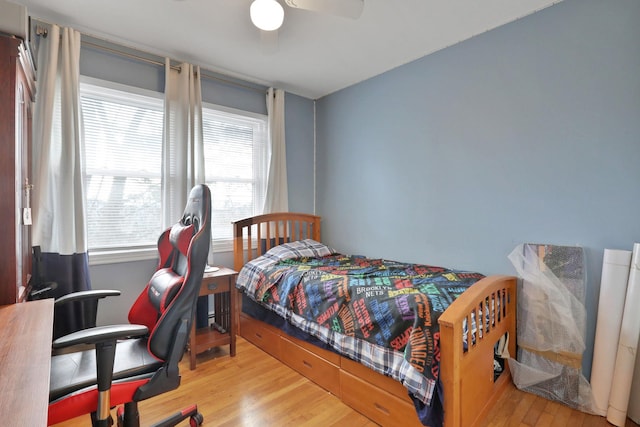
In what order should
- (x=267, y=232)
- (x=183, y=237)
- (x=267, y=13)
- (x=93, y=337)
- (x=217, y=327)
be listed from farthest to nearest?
(x=267, y=232) → (x=217, y=327) → (x=267, y=13) → (x=183, y=237) → (x=93, y=337)

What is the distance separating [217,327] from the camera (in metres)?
2.68

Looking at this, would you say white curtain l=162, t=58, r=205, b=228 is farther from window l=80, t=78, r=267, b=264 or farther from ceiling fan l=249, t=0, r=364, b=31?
ceiling fan l=249, t=0, r=364, b=31

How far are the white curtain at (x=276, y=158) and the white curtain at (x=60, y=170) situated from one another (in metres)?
1.57

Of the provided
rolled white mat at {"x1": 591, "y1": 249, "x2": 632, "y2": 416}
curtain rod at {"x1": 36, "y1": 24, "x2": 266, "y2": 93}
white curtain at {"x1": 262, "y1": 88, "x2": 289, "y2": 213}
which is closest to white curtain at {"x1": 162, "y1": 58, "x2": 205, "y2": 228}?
curtain rod at {"x1": 36, "y1": 24, "x2": 266, "y2": 93}

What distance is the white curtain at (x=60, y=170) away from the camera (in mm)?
2123

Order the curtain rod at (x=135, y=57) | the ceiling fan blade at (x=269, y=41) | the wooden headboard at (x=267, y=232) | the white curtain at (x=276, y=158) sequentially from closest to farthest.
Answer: the ceiling fan blade at (x=269, y=41) → the curtain rod at (x=135, y=57) → the wooden headboard at (x=267, y=232) → the white curtain at (x=276, y=158)

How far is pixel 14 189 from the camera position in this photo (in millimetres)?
1321

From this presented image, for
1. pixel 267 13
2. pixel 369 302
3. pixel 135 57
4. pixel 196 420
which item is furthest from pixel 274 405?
pixel 135 57

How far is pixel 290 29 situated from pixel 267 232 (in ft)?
5.81

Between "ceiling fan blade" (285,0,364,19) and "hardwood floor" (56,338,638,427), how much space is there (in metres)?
2.17

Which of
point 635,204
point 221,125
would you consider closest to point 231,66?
point 221,125

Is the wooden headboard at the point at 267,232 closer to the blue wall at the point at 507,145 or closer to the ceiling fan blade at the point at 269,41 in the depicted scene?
the blue wall at the point at 507,145

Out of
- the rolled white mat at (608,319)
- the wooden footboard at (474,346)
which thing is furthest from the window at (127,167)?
the rolled white mat at (608,319)

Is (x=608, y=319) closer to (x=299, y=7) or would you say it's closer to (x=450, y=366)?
(x=450, y=366)
